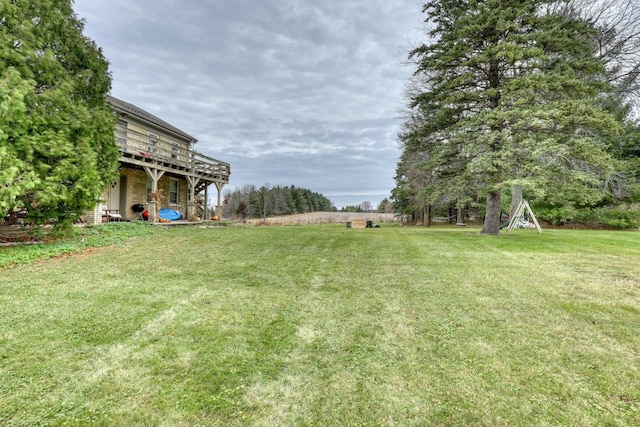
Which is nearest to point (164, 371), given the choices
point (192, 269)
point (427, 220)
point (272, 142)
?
point (192, 269)

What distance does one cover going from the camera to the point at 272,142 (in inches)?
1414

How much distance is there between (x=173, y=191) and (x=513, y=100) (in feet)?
59.9

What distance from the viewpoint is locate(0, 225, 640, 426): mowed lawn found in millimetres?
2039

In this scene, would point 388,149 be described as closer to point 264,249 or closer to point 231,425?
point 264,249

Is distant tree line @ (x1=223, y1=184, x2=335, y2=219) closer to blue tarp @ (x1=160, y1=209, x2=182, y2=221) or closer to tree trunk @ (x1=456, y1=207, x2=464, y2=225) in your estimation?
tree trunk @ (x1=456, y1=207, x2=464, y2=225)

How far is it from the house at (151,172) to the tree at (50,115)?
12.9ft

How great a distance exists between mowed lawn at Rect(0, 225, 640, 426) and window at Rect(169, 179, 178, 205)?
13143 mm

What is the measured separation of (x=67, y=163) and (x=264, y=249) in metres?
4.96

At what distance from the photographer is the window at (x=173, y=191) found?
1802cm

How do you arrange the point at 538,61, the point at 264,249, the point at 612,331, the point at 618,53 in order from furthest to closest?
the point at 618,53 → the point at 538,61 → the point at 264,249 → the point at 612,331

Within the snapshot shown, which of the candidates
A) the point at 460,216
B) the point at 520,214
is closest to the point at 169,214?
the point at 520,214

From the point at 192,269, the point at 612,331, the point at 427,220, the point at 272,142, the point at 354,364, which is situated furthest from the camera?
A: the point at 272,142

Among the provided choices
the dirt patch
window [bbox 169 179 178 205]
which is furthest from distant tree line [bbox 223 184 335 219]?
window [bbox 169 179 178 205]

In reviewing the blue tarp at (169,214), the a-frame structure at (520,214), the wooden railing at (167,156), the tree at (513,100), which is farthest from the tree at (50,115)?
the a-frame structure at (520,214)
